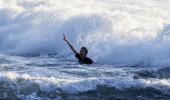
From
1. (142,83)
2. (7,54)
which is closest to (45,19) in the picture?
(7,54)

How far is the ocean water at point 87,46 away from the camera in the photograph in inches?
614

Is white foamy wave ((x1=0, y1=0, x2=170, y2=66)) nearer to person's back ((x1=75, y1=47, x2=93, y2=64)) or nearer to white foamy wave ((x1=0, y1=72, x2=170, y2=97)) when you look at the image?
person's back ((x1=75, y1=47, x2=93, y2=64))

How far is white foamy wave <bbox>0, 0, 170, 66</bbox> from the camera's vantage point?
23.7m

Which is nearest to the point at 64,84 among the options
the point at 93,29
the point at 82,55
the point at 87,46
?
the point at 82,55

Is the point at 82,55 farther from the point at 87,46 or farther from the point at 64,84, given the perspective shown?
the point at 87,46

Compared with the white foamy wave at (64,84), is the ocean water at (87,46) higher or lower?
higher

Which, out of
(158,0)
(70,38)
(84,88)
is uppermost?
(158,0)

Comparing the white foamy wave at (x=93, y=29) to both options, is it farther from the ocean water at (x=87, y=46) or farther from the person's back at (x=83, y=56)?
the person's back at (x=83, y=56)

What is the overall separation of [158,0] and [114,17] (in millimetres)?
11044

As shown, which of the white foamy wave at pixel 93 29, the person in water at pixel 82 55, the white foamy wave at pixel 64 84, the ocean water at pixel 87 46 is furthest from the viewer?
the white foamy wave at pixel 93 29

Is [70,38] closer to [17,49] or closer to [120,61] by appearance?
[17,49]

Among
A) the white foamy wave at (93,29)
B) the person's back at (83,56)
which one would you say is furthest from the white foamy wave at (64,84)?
the white foamy wave at (93,29)

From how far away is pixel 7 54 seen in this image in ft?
82.1

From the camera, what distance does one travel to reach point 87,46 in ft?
83.3
